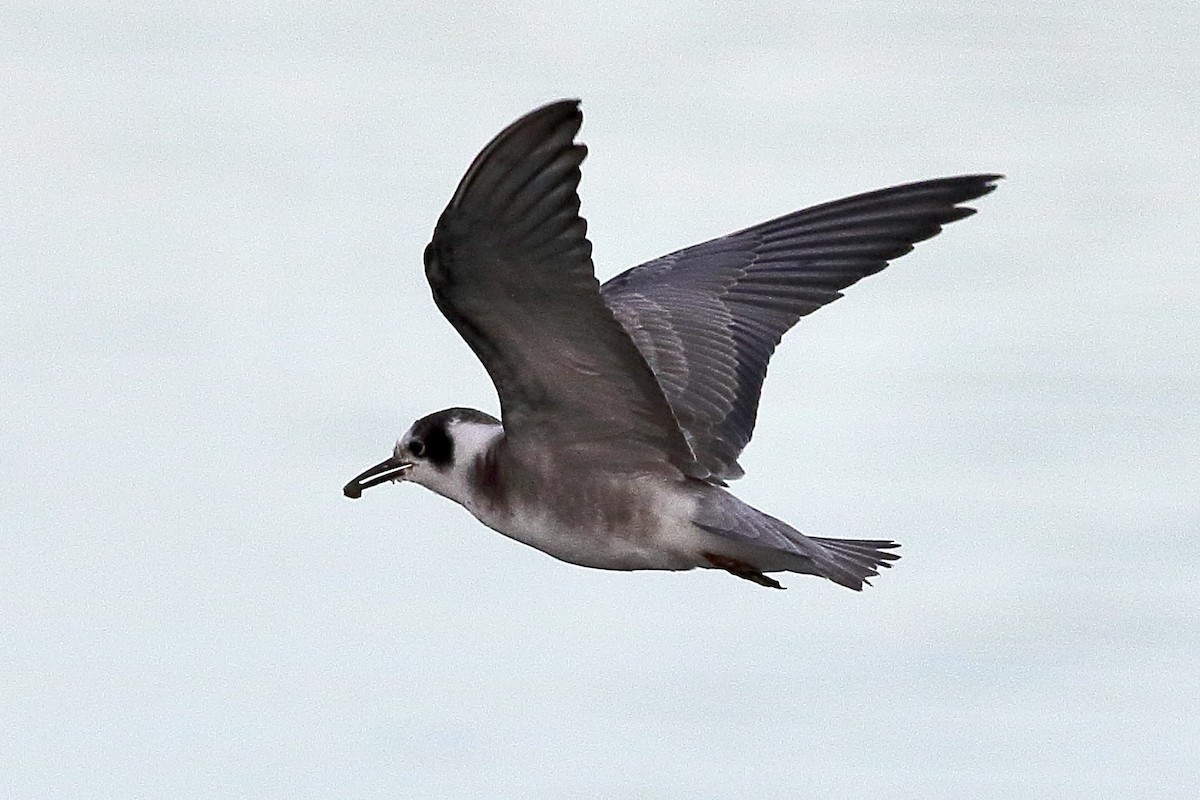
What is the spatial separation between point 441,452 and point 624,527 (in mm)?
595

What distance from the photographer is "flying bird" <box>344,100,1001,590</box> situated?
575cm

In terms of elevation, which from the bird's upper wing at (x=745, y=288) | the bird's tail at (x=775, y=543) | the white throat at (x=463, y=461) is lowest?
the bird's tail at (x=775, y=543)

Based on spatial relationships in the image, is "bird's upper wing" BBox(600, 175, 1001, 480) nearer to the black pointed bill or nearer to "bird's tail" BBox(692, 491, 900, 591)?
"bird's tail" BBox(692, 491, 900, 591)

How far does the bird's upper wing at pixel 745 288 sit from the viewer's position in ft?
23.9

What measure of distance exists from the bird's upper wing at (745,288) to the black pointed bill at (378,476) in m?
0.79

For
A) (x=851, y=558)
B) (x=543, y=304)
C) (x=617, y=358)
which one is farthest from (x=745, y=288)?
(x=543, y=304)

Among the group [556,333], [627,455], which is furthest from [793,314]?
[556,333]

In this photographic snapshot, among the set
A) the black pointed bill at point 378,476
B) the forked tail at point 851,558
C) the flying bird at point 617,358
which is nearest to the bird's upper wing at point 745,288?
the flying bird at point 617,358

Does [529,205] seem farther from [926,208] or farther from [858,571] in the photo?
[926,208]

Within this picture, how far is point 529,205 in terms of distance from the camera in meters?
5.66

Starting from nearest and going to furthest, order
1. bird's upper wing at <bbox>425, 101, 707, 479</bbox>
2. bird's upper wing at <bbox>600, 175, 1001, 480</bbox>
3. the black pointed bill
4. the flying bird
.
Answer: bird's upper wing at <bbox>425, 101, 707, 479</bbox>
the flying bird
the black pointed bill
bird's upper wing at <bbox>600, 175, 1001, 480</bbox>

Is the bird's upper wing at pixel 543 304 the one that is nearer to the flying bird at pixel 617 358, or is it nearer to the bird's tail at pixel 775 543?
the flying bird at pixel 617 358

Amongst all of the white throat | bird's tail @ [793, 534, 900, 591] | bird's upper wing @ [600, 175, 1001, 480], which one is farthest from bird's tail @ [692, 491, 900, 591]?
the white throat

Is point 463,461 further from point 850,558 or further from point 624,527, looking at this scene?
point 850,558
